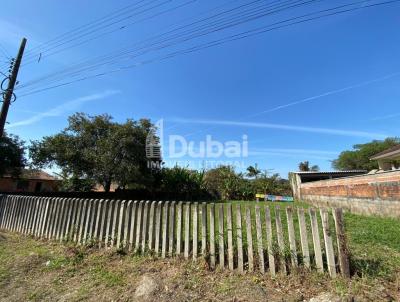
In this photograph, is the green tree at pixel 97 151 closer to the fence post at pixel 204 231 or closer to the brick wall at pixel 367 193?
the brick wall at pixel 367 193

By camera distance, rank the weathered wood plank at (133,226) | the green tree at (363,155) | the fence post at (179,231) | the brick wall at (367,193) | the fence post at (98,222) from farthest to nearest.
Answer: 1. the green tree at (363,155)
2. the brick wall at (367,193)
3. the fence post at (98,222)
4. the weathered wood plank at (133,226)
5. the fence post at (179,231)

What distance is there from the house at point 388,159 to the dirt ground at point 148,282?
755 inches

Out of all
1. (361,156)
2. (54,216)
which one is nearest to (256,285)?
(54,216)

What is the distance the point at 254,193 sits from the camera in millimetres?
23594

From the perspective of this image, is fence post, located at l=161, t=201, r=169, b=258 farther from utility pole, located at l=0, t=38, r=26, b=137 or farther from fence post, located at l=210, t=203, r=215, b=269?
utility pole, located at l=0, t=38, r=26, b=137

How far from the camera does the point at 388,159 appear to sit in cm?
2077

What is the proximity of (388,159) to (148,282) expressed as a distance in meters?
22.7

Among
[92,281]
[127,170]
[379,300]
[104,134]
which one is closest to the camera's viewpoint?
[379,300]

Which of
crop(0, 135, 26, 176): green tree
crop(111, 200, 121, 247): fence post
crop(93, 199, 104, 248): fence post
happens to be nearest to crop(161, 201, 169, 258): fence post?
crop(111, 200, 121, 247): fence post

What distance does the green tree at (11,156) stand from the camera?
17.8 metres

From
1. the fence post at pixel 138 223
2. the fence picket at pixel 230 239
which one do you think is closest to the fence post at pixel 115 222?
the fence post at pixel 138 223

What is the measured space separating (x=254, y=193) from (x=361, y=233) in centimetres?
1770

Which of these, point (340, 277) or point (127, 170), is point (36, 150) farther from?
point (340, 277)

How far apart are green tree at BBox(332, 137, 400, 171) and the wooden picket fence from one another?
46222mm
